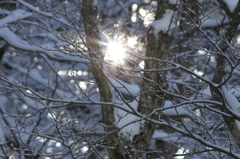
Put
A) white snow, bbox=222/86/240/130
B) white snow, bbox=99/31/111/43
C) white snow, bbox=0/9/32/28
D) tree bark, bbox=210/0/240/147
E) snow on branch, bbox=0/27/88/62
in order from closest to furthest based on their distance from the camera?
white snow, bbox=222/86/240/130 → tree bark, bbox=210/0/240/147 → white snow, bbox=99/31/111/43 → white snow, bbox=0/9/32/28 → snow on branch, bbox=0/27/88/62

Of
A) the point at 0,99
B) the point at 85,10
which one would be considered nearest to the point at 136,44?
Result: the point at 85,10

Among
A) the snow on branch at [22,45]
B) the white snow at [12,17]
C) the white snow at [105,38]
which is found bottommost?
the white snow at [105,38]

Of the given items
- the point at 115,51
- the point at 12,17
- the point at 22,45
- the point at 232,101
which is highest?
the point at 12,17

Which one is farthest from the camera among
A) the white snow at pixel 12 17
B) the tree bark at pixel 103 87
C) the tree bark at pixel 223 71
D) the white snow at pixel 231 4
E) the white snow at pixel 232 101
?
the white snow at pixel 12 17

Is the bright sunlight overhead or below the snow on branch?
below

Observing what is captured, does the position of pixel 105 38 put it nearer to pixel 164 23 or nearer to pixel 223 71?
pixel 164 23

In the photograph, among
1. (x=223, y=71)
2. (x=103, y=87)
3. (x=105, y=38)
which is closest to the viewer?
(x=223, y=71)

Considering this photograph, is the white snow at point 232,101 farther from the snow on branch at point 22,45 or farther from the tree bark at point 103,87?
the snow on branch at point 22,45

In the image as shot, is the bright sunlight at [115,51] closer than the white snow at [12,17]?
Yes

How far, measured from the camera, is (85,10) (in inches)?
199

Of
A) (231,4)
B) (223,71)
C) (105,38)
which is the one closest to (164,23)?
(105,38)

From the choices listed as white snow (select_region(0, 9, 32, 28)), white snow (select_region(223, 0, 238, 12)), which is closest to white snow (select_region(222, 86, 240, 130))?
white snow (select_region(223, 0, 238, 12))

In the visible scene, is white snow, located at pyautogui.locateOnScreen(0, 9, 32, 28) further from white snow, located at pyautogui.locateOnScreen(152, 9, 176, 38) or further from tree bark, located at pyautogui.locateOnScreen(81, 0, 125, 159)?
white snow, located at pyautogui.locateOnScreen(152, 9, 176, 38)

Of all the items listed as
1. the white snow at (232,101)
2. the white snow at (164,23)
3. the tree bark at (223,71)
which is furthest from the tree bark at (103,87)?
the white snow at (232,101)
